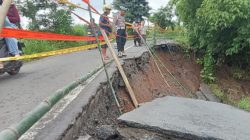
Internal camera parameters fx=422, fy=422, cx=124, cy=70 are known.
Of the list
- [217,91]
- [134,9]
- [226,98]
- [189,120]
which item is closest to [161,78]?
[217,91]

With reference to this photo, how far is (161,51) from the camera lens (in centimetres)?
1852

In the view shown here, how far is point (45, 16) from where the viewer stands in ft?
69.4

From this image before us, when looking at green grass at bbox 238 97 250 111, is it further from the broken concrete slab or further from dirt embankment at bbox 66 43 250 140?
the broken concrete slab

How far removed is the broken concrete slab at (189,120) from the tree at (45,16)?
15.7 m

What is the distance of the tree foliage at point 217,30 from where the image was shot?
1403 cm

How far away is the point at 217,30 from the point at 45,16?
9300mm

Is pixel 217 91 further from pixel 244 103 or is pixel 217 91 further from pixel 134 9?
pixel 134 9

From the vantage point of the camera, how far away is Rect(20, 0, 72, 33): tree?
20.5 metres

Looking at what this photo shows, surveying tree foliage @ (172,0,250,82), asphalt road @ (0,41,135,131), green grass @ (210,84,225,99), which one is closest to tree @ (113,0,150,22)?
tree foliage @ (172,0,250,82)

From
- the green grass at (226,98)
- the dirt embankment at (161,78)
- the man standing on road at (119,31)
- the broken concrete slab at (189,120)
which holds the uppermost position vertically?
the man standing on road at (119,31)

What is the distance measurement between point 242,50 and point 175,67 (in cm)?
304

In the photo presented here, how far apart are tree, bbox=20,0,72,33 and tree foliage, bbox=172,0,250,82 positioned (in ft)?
22.0

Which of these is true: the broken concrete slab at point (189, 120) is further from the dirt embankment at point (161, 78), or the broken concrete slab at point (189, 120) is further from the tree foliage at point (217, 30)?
the tree foliage at point (217, 30)

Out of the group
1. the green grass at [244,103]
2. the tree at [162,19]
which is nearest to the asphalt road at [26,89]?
the green grass at [244,103]
